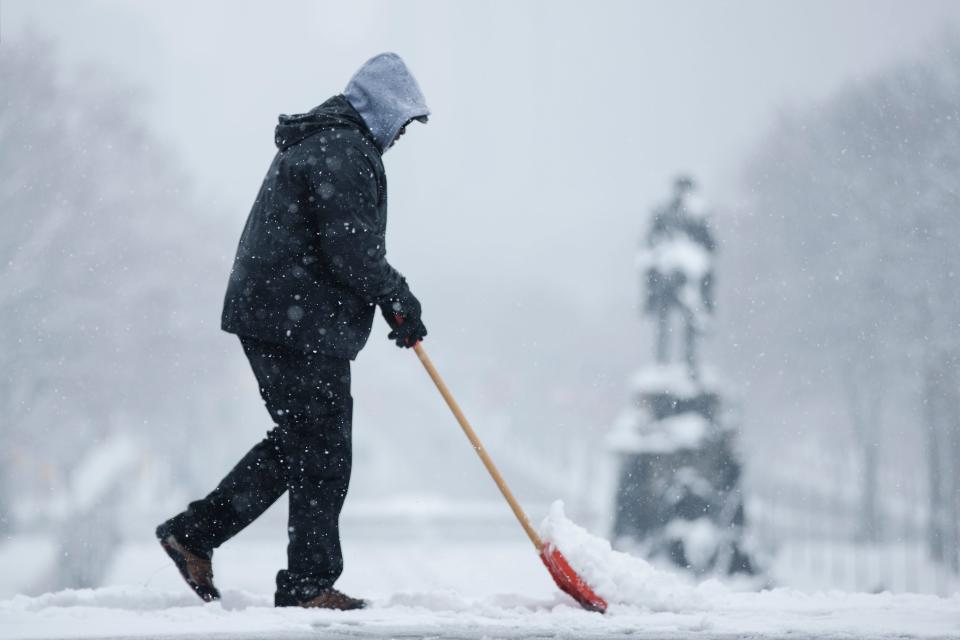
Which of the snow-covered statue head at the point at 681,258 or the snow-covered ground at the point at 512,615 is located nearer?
the snow-covered ground at the point at 512,615

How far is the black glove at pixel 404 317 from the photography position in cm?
321

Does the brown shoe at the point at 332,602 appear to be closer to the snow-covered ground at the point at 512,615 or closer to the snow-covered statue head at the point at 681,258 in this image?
the snow-covered ground at the point at 512,615

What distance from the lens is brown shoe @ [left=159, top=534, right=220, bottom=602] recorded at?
3299mm

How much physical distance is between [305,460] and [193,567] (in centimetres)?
53

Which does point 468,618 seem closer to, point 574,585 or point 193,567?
point 574,585

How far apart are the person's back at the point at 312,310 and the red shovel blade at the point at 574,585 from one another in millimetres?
629

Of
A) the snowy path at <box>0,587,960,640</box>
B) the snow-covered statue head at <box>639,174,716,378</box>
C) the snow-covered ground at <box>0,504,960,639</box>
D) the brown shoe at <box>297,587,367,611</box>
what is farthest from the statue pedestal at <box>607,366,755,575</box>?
the brown shoe at <box>297,587,367,611</box>

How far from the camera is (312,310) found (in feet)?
10.1

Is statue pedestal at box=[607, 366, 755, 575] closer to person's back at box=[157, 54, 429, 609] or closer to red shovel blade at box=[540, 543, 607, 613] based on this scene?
red shovel blade at box=[540, 543, 607, 613]

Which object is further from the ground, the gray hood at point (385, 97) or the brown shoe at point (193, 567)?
the gray hood at point (385, 97)

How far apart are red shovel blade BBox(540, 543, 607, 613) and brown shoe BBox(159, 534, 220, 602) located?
42.6 inches

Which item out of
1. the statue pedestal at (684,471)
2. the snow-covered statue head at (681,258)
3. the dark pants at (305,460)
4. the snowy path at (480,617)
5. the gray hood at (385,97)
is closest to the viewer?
the snowy path at (480,617)

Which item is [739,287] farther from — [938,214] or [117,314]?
[117,314]

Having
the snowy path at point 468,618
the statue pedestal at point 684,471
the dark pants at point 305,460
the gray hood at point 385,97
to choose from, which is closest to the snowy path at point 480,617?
the snowy path at point 468,618
